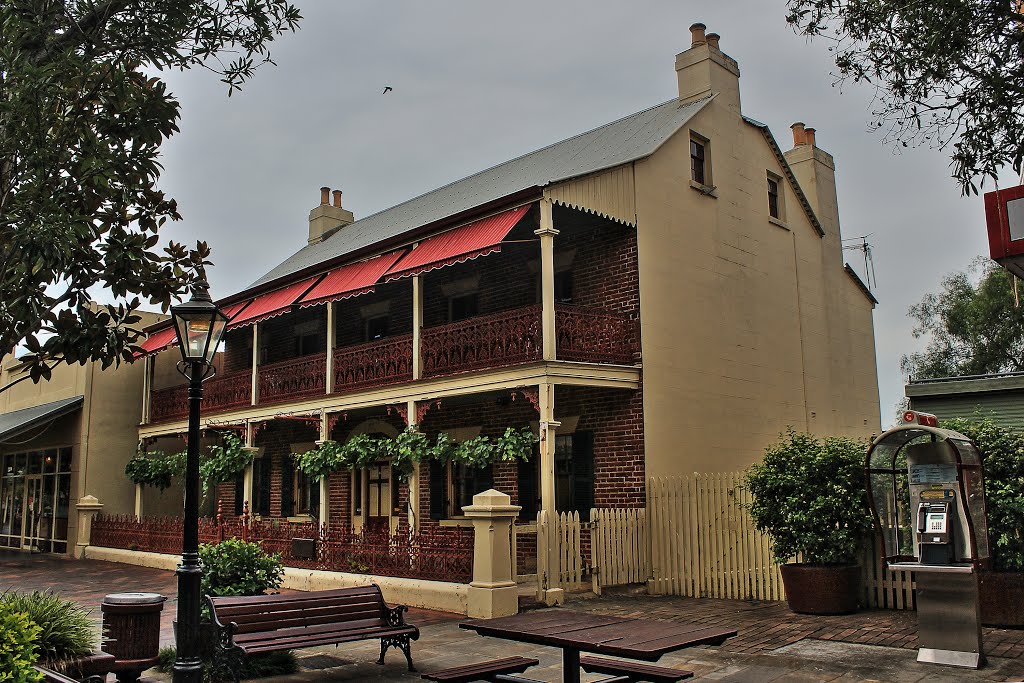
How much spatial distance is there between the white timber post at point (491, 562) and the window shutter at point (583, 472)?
3.35 metres

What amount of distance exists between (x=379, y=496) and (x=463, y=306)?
4623 mm

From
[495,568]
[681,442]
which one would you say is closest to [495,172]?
[681,442]

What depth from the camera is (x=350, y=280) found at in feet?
50.2

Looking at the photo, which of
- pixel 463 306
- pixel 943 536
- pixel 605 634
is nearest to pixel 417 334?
pixel 463 306

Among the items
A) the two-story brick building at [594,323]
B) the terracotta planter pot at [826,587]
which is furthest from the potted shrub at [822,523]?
the two-story brick building at [594,323]

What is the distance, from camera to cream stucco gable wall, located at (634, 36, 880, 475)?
14.5 meters

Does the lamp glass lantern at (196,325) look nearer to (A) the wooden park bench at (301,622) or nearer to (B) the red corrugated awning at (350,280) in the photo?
(A) the wooden park bench at (301,622)

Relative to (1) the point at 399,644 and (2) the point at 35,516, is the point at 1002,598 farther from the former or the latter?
(2) the point at 35,516

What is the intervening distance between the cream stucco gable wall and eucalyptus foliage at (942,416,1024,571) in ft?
17.3

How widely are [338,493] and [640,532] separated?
28.4ft

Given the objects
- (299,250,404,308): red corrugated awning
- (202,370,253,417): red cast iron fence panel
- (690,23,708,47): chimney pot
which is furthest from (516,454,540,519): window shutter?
(690,23,708,47): chimney pot

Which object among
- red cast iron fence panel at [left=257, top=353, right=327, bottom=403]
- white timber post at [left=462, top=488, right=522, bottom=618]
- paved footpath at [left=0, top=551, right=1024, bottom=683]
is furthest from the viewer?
red cast iron fence panel at [left=257, top=353, right=327, bottom=403]

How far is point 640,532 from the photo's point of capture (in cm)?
1305

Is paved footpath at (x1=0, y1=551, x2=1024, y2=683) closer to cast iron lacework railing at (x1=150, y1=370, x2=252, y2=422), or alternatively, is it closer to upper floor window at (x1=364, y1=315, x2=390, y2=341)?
cast iron lacework railing at (x1=150, y1=370, x2=252, y2=422)
